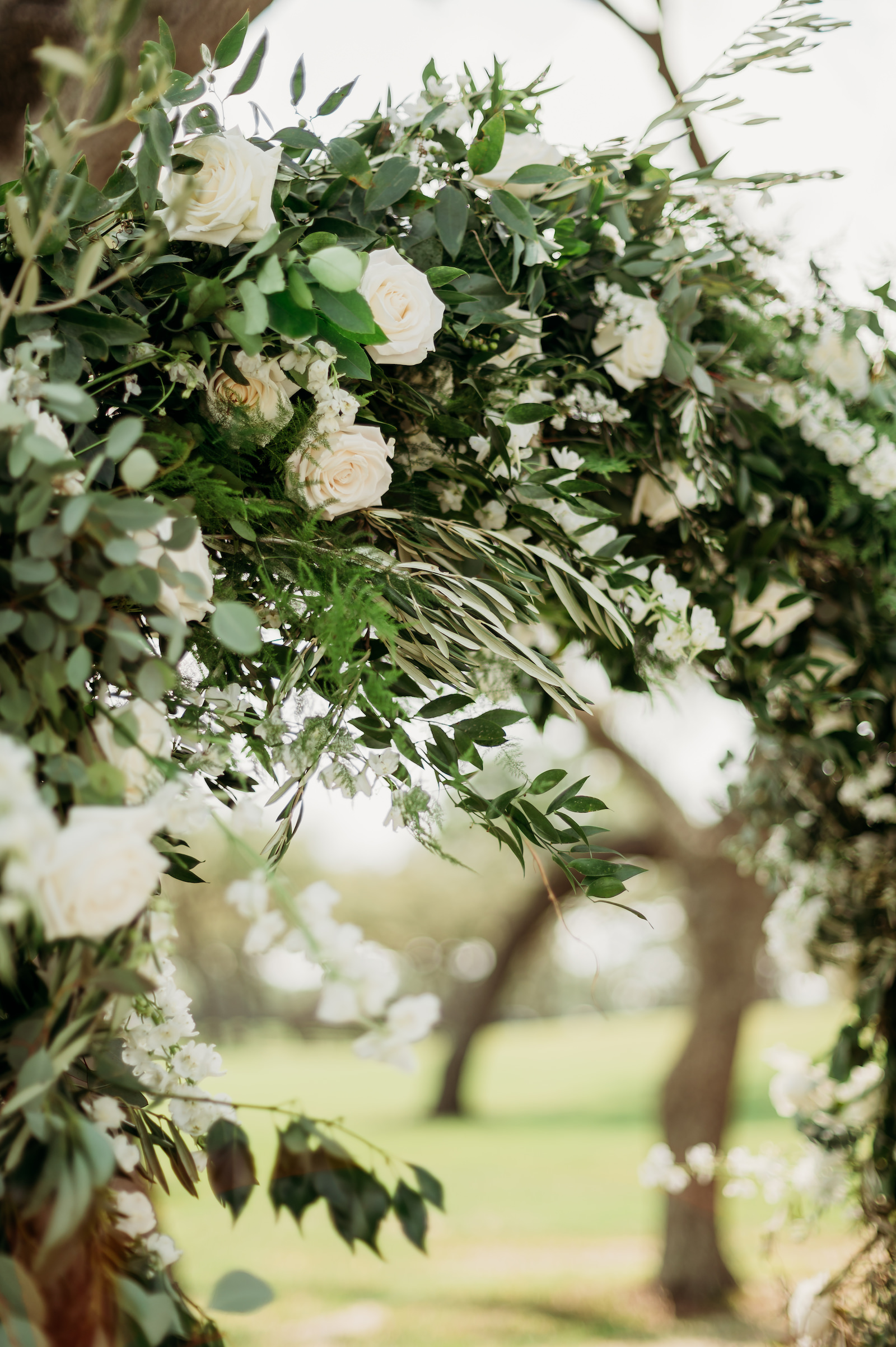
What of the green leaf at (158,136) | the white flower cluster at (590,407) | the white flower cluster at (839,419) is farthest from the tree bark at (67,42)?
the white flower cluster at (839,419)

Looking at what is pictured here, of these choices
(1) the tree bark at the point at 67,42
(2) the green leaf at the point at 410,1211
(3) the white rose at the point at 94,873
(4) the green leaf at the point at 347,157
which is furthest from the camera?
(1) the tree bark at the point at 67,42

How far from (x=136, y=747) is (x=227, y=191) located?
422 millimetres

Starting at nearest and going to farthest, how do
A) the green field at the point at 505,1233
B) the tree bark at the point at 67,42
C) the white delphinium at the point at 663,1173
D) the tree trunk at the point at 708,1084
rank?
the tree bark at the point at 67,42, the white delphinium at the point at 663,1173, the tree trunk at the point at 708,1084, the green field at the point at 505,1233

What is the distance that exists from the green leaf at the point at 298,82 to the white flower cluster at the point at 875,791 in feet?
3.46

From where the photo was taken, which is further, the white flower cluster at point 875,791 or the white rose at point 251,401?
the white flower cluster at point 875,791

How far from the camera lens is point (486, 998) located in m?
7.27

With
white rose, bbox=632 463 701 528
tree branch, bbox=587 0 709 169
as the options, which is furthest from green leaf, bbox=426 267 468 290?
tree branch, bbox=587 0 709 169

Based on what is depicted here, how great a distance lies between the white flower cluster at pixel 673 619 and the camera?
2.71ft

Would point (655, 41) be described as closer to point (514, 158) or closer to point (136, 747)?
point (514, 158)

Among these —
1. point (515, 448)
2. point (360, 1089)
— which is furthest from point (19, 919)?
point (360, 1089)

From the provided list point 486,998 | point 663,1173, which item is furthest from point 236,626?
point 486,998

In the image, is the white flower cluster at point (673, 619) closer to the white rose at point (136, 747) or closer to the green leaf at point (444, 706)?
the green leaf at point (444, 706)

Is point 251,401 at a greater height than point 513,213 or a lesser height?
lesser

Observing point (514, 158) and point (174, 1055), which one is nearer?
point (174, 1055)
